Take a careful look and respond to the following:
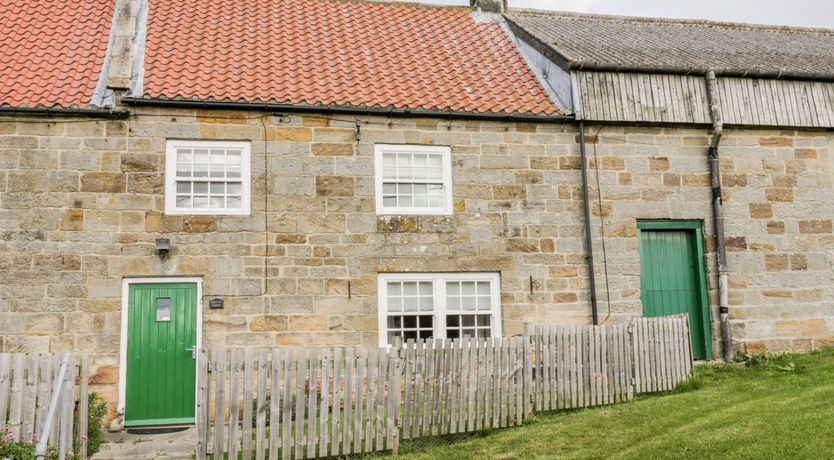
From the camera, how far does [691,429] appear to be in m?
7.48

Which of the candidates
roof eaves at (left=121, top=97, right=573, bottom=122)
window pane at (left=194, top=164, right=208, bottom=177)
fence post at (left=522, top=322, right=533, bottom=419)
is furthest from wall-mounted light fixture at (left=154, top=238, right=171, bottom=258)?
fence post at (left=522, top=322, right=533, bottom=419)

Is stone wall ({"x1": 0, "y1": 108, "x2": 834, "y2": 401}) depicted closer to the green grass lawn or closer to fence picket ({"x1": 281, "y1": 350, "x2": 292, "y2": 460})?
the green grass lawn

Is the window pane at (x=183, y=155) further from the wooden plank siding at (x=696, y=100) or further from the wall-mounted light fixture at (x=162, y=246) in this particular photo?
the wooden plank siding at (x=696, y=100)

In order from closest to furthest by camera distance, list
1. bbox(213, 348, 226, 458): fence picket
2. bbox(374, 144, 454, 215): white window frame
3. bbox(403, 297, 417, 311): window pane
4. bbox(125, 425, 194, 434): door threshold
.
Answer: bbox(213, 348, 226, 458): fence picket
bbox(125, 425, 194, 434): door threshold
bbox(403, 297, 417, 311): window pane
bbox(374, 144, 454, 215): white window frame

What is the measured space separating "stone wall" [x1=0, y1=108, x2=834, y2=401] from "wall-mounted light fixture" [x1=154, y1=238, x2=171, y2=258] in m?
0.10

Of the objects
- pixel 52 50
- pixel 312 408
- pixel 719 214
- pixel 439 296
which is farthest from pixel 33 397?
pixel 719 214

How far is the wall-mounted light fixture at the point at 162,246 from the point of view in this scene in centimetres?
1055

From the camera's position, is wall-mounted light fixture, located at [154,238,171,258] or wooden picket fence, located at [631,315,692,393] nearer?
wooden picket fence, located at [631,315,692,393]

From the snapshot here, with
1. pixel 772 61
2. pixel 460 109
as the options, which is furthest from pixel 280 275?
pixel 772 61

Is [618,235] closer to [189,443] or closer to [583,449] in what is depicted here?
[583,449]

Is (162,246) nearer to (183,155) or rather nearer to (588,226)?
(183,155)

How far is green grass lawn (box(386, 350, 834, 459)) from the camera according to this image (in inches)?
263

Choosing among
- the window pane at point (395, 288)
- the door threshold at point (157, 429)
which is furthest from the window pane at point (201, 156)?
the door threshold at point (157, 429)

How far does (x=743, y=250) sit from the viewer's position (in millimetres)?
12516
